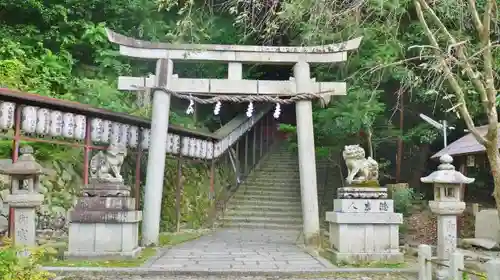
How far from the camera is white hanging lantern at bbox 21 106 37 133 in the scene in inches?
415

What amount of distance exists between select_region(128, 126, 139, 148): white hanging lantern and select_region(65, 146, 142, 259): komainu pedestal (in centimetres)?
339

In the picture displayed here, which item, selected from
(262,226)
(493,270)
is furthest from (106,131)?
(493,270)

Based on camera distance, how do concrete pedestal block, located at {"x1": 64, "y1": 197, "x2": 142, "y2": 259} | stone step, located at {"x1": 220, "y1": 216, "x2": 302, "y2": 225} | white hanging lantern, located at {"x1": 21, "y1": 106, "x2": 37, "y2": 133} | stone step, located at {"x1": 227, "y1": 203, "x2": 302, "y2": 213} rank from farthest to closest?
stone step, located at {"x1": 227, "y1": 203, "x2": 302, "y2": 213}
stone step, located at {"x1": 220, "y1": 216, "x2": 302, "y2": 225}
white hanging lantern, located at {"x1": 21, "y1": 106, "x2": 37, "y2": 133}
concrete pedestal block, located at {"x1": 64, "y1": 197, "x2": 142, "y2": 259}

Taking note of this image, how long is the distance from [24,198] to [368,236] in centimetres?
654

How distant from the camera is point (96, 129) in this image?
12.3 metres

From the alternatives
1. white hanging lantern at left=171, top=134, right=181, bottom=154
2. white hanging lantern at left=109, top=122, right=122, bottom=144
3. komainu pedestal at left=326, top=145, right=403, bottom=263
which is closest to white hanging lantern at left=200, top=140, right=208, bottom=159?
white hanging lantern at left=171, top=134, right=181, bottom=154

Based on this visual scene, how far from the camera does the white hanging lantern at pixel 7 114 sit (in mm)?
9984

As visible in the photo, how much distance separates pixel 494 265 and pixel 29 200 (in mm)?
7462

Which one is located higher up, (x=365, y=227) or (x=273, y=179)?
(x=273, y=179)

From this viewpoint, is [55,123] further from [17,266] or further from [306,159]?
[306,159]

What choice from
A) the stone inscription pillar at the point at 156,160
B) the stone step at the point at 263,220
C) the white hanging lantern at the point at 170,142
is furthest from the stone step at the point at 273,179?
the stone inscription pillar at the point at 156,160

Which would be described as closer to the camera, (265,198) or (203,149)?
(203,149)

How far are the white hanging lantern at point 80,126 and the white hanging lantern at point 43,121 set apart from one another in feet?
2.68

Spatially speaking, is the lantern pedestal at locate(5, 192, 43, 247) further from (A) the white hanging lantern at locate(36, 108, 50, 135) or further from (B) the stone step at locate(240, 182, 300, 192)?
(B) the stone step at locate(240, 182, 300, 192)
